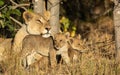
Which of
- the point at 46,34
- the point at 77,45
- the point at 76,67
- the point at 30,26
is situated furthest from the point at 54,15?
the point at 76,67

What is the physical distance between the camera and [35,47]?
24.9 ft

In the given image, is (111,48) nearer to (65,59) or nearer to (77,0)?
(65,59)

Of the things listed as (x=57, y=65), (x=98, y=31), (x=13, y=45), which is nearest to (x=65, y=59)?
(x=57, y=65)

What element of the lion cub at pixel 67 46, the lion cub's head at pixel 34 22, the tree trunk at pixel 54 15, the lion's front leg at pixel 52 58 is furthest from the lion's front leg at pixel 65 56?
the tree trunk at pixel 54 15

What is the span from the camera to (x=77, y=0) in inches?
533

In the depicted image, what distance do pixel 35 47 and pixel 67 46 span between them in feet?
1.99

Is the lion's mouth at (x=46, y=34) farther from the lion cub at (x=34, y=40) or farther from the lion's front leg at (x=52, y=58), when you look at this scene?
the lion's front leg at (x=52, y=58)

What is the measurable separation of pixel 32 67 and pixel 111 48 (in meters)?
1.94

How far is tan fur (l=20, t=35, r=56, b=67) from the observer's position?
753cm

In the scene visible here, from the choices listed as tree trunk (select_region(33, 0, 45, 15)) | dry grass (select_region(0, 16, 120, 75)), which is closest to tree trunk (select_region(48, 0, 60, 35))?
tree trunk (select_region(33, 0, 45, 15))

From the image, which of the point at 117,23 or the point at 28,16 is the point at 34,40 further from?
the point at 117,23

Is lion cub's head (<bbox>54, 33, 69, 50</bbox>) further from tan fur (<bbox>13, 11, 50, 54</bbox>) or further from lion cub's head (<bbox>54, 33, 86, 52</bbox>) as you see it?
tan fur (<bbox>13, 11, 50, 54</bbox>)

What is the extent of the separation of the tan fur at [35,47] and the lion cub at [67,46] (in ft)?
0.42

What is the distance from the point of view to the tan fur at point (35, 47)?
24.7 ft
